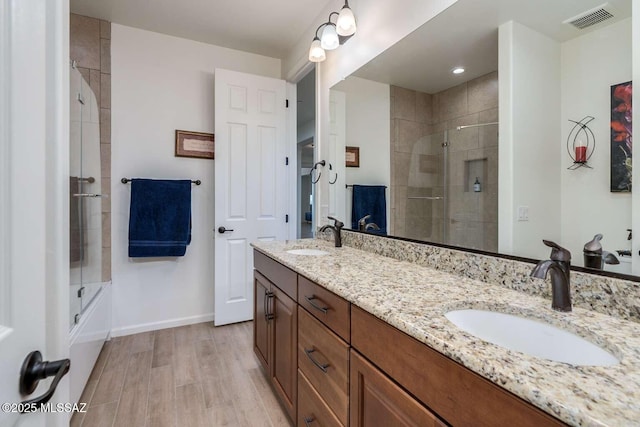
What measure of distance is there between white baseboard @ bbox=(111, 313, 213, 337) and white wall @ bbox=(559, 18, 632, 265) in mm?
2881

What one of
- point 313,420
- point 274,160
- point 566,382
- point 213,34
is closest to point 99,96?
point 213,34

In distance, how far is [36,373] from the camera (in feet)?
1.59

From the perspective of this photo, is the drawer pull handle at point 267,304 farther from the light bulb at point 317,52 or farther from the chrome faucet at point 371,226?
the light bulb at point 317,52

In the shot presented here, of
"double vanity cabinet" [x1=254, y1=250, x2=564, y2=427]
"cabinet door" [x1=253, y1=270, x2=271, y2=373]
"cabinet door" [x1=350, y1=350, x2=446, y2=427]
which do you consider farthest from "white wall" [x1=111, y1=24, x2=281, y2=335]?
"cabinet door" [x1=350, y1=350, x2=446, y2=427]

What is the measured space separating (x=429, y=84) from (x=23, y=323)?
1566 mm

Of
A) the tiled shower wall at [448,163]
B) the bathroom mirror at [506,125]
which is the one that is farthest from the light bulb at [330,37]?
the tiled shower wall at [448,163]

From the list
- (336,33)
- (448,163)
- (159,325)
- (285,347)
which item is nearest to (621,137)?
(448,163)

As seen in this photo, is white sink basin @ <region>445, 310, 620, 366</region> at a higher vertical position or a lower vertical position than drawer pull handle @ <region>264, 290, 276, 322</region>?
higher

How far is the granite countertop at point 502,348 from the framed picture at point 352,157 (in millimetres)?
883

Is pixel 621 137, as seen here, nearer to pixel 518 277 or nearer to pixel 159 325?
pixel 518 277

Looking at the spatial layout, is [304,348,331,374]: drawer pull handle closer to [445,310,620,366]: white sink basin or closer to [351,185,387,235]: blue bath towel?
[445,310,620,366]: white sink basin

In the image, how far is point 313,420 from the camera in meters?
1.20

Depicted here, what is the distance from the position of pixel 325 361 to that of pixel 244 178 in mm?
2118

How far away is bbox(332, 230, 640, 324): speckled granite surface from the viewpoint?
768 mm
